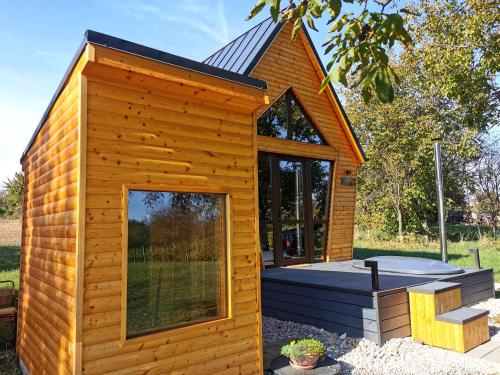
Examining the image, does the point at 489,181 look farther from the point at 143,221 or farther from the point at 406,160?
the point at 143,221

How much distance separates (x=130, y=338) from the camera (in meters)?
3.33

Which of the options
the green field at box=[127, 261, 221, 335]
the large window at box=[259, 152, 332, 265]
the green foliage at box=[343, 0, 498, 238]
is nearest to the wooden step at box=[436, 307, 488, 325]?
the green field at box=[127, 261, 221, 335]

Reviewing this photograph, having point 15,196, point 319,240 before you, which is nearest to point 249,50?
point 319,240

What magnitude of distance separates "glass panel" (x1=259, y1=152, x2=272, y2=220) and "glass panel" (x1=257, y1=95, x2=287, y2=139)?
610mm

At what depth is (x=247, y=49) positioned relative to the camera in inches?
359

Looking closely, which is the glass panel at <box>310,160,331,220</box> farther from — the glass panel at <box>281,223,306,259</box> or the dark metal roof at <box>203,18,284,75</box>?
the dark metal roof at <box>203,18,284,75</box>

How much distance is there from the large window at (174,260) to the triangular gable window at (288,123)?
5.33 meters

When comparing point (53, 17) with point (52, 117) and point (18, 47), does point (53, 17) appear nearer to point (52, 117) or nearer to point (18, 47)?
point (18, 47)

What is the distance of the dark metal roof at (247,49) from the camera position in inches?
336

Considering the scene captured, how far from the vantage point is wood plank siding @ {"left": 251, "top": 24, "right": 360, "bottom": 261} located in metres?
9.56

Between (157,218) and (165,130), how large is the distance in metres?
0.85

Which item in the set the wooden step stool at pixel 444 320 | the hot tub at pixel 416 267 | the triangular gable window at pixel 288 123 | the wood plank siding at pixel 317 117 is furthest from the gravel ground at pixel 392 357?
the triangular gable window at pixel 288 123

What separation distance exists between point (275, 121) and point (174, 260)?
6.33 metres

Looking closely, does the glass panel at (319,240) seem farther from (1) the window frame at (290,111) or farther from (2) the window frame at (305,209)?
(1) the window frame at (290,111)
